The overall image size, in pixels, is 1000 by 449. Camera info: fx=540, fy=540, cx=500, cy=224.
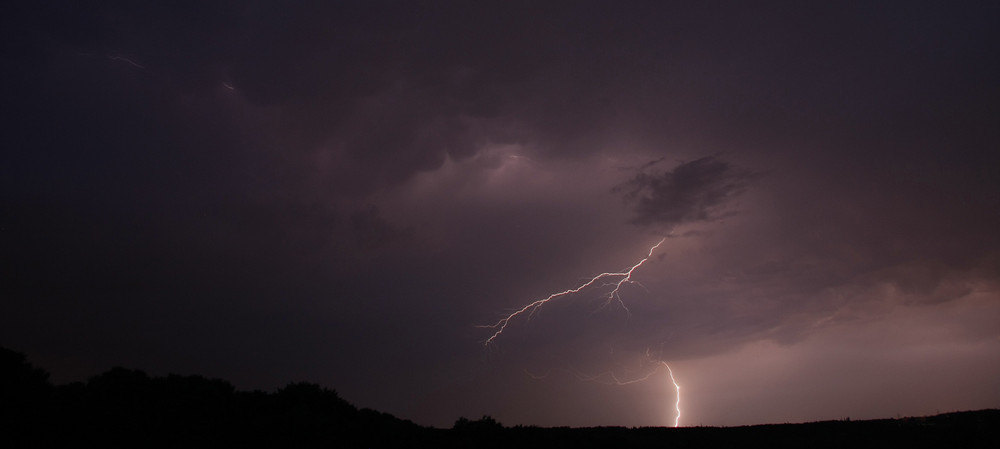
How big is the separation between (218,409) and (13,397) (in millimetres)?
6349

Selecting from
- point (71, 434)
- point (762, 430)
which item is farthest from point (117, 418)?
point (762, 430)

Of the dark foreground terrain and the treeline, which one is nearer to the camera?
the treeline

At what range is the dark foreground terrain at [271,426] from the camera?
49.9ft

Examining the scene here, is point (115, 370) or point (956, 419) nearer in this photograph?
point (115, 370)

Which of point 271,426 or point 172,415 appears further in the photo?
point 172,415

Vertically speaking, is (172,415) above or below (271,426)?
above

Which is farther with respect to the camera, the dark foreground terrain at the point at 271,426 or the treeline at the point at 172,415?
the dark foreground terrain at the point at 271,426

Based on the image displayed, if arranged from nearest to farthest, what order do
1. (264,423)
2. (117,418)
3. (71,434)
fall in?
(71,434)
(117,418)
(264,423)

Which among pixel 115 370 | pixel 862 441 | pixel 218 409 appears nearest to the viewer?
pixel 218 409

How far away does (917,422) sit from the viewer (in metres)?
24.0

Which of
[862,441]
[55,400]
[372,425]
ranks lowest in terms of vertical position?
[862,441]

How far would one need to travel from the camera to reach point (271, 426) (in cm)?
1688

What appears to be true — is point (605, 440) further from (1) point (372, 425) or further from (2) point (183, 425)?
(2) point (183, 425)

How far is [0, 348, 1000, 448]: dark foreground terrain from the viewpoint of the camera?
15.2 meters
